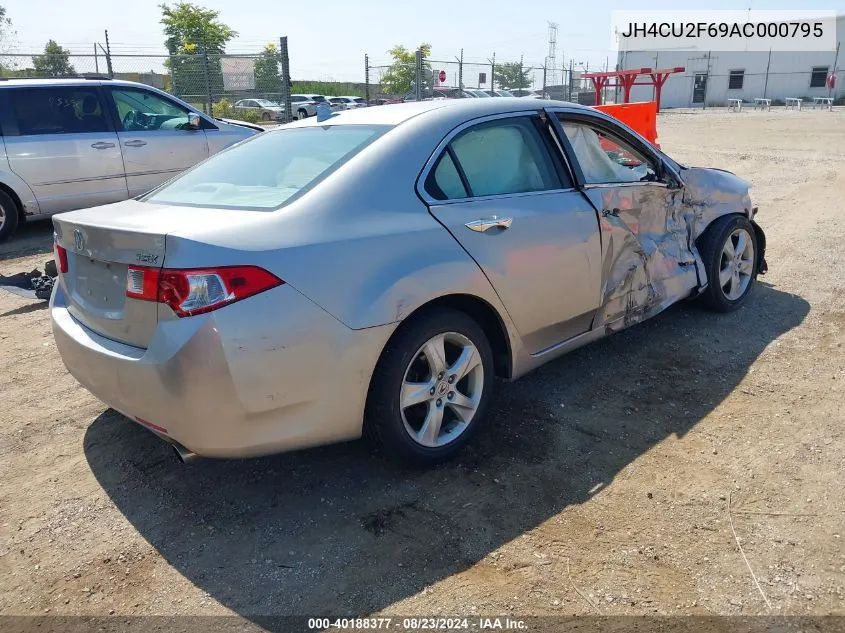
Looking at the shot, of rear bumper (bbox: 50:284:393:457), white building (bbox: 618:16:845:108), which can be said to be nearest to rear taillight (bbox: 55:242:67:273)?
rear bumper (bbox: 50:284:393:457)

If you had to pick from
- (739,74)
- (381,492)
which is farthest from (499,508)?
(739,74)

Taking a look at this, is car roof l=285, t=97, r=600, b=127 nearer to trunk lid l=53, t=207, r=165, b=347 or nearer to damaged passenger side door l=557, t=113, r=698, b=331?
damaged passenger side door l=557, t=113, r=698, b=331

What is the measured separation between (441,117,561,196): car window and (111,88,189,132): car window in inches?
245

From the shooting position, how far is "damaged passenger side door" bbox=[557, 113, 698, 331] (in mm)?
3748

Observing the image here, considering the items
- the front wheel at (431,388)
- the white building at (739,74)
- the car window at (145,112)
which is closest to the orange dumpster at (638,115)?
the car window at (145,112)

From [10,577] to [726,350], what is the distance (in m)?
4.06

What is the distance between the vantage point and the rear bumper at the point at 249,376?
7.76ft

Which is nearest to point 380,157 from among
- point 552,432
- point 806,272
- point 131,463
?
point 552,432

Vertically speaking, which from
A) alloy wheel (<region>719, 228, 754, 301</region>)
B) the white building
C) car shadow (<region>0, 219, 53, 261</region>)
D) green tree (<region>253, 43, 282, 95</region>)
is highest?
the white building

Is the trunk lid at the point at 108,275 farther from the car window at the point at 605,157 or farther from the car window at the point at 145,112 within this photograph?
the car window at the point at 145,112

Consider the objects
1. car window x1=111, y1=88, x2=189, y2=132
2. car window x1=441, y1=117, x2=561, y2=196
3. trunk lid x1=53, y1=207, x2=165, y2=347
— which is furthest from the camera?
car window x1=111, y1=88, x2=189, y2=132

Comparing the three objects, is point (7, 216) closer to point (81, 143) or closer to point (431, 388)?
point (81, 143)

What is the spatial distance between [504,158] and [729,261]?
2423mm

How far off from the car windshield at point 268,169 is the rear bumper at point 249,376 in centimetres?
58
